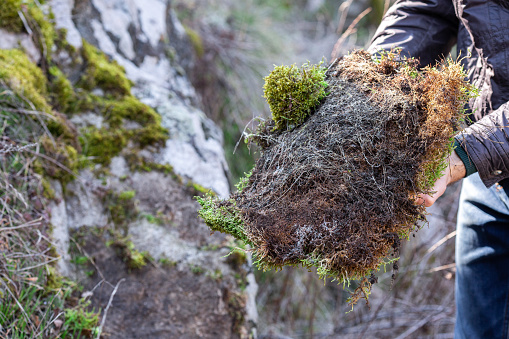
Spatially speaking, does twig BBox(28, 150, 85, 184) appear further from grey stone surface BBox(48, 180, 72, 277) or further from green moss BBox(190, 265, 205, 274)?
green moss BBox(190, 265, 205, 274)

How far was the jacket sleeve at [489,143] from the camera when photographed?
4.66ft

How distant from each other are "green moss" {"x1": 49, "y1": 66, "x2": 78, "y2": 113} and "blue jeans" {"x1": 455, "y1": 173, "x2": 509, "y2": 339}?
249 cm

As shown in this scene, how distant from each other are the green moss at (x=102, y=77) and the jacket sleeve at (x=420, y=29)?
1763 mm

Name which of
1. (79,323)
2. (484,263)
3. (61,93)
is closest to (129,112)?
(61,93)

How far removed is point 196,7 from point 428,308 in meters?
4.41

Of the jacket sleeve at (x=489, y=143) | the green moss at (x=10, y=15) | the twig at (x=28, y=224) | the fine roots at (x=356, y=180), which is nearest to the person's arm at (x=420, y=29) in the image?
the fine roots at (x=356, y=180)

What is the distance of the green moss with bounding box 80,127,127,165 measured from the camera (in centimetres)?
244

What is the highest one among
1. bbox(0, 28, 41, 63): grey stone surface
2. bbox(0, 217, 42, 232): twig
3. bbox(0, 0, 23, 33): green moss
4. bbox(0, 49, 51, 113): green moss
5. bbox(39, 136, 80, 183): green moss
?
bbox(0, 0, 23, 33): green moss

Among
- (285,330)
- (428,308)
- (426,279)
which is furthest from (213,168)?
(426,279)

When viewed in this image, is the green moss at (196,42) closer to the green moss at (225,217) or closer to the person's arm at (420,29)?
the person's arm at (420,29)

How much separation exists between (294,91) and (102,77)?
5.48ft

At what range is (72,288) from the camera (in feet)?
6.57

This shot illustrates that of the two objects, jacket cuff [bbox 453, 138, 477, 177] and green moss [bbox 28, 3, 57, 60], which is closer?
jacket cuff [bbox 453, 138, 477, 177]

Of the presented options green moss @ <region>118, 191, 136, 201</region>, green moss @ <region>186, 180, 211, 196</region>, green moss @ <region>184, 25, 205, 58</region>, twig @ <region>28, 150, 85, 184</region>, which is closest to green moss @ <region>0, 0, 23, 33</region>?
twig @ <region>28, 150, 85, 184</region>
